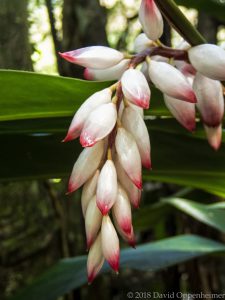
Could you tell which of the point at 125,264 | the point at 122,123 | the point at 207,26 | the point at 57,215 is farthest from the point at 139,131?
the point at 207,26

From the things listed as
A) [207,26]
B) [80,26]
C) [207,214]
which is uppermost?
[80,26]

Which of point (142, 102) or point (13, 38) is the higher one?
point (142, 102)

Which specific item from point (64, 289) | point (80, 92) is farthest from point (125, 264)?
point (80, 92)

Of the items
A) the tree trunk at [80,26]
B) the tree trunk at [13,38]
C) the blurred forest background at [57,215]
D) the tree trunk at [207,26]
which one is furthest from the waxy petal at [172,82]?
the tree trunk at [207,26]

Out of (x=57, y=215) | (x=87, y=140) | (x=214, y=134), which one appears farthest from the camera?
(x=57, y=215)

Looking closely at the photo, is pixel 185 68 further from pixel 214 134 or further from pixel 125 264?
pixel 125 264

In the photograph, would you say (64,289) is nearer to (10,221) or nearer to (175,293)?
(10,221)

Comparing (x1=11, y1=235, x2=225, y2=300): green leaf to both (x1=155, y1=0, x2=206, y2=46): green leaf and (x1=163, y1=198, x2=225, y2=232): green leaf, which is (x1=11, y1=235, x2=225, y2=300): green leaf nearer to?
(x1=163, y1=198, x2=225, y2=232): green leaf
